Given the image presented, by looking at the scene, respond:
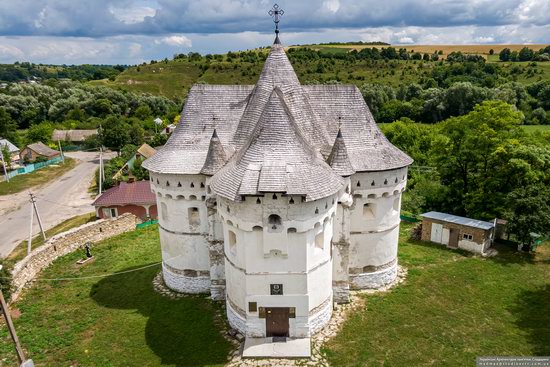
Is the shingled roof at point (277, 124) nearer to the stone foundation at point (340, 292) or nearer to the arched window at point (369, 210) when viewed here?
the arched window at point (369, 210)

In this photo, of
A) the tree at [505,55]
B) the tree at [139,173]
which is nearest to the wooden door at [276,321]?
the tree at [139,173]

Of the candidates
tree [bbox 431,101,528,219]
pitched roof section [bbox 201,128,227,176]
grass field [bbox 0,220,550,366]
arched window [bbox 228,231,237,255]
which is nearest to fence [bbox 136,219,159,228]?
grass field [bbox 0,220,550,366]

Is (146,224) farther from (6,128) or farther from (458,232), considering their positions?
(6,128)

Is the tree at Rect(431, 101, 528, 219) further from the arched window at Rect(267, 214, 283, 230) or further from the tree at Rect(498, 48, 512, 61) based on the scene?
the tree at Rect(498, 48, 512, 61)

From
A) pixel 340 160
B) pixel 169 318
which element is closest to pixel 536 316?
pixel 340 160

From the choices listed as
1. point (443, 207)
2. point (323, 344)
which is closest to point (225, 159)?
point (323, 344)

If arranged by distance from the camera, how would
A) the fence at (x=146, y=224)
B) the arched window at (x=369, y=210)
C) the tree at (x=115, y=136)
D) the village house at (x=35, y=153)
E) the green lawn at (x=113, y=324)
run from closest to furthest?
the green lawn at (x=113, y=324) < the arched window at (x=369, y=210) < the fence at (x=146, y=224) < the village house at (x=35, y=153) < the tree at (x=115, y=136)

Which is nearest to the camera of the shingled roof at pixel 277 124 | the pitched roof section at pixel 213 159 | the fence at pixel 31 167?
the shingled roof at pixel 277 124
